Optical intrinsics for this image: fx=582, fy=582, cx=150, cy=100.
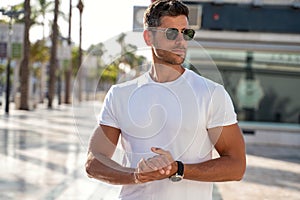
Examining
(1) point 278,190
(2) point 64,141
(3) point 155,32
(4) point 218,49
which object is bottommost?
(2) point 64,141

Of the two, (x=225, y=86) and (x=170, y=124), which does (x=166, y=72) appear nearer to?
(x=170, y=124)

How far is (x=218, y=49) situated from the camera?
686 inches

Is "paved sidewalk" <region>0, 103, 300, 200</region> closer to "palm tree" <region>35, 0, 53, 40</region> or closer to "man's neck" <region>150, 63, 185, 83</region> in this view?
"man's neck" <region>150, 63, 185, 83</region>

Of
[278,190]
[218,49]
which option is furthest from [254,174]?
[218,49]

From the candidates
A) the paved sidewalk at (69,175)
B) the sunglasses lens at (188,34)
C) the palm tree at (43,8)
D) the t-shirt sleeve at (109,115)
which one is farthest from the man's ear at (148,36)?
the palm tree at (43,8)

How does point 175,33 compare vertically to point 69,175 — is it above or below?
above

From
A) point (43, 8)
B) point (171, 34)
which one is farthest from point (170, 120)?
point (43, 8)

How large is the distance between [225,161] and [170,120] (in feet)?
0.78

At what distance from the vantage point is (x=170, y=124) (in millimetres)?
1978

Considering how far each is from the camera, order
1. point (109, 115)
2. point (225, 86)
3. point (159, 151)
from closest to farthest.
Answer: point (159, 151) → point (109, 115) → point (225, 86)

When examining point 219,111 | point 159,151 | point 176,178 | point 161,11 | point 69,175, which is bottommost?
point 69,175

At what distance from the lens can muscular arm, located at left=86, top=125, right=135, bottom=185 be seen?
1.94 meters

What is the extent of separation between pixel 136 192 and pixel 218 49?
615 inches

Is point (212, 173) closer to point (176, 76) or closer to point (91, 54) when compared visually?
point (176, 76)
